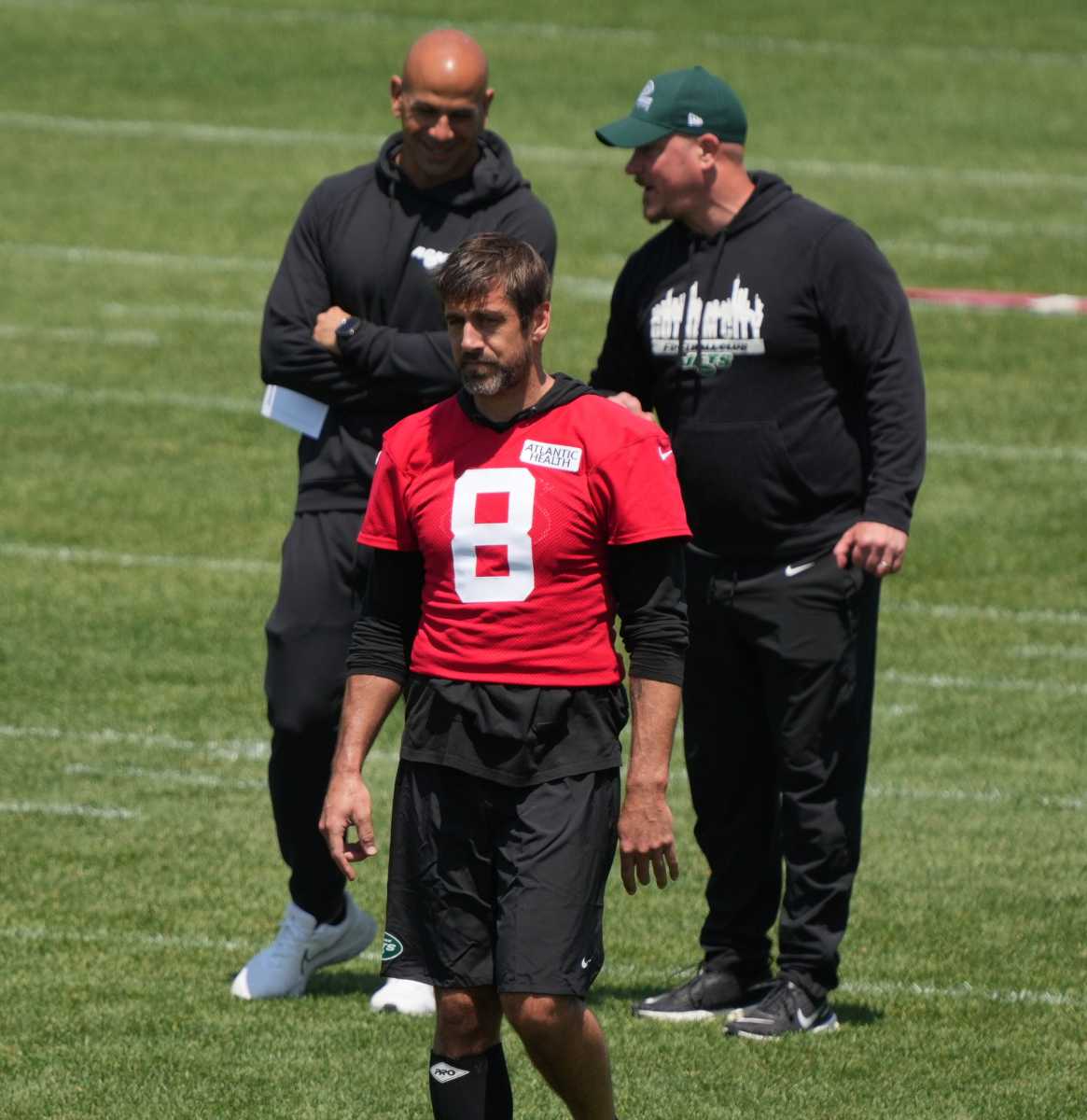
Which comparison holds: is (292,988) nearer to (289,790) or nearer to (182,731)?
(289,790)

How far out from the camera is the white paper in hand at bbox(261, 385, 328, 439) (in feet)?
22.0

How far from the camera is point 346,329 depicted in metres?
6.53

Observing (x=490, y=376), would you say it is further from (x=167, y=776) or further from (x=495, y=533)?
(x=167, y=776)

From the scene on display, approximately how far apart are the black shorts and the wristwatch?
177cm

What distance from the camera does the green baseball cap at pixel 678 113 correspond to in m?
6.34

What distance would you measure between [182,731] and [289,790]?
111 inches

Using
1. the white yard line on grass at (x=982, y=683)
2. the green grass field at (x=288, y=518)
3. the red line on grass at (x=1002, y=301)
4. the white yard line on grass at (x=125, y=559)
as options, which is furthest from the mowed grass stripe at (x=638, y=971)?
the red line on grass at (x=1002, y=301)

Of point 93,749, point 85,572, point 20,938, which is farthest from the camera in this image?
point 85,572

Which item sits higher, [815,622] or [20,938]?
[815,622]

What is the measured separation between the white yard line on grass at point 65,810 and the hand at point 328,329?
7.84 ft

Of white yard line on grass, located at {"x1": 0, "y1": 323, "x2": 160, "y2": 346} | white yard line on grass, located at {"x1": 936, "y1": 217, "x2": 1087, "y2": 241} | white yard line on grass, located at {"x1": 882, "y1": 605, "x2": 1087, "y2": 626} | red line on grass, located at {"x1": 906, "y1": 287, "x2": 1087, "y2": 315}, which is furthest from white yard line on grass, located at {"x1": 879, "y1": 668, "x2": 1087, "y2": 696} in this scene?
white yard line on grass, located at {"x1": 936, "y1": 217, "x2": 1087, "y2": 241}

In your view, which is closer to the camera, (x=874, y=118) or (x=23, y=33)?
(x=874, y=118)

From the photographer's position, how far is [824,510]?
21.0 feet

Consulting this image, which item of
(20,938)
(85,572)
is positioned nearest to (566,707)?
(20,938)
